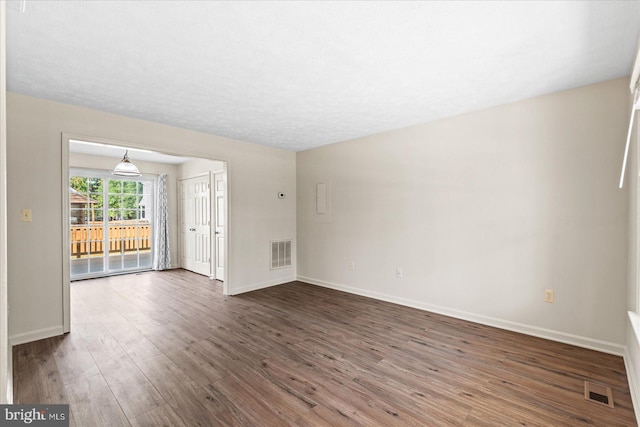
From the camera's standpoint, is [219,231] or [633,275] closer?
[633,275]

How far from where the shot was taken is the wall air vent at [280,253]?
5.21 m

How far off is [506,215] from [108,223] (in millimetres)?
7021

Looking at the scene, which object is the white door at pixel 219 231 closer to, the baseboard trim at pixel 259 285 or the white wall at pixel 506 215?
the baseboard trim at pixel 259 285

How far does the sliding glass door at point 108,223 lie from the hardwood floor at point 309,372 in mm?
2608

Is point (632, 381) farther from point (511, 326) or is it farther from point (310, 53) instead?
point (310, 53)

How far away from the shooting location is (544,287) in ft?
9.65

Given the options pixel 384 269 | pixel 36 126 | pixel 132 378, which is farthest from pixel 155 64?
pixel 384 269

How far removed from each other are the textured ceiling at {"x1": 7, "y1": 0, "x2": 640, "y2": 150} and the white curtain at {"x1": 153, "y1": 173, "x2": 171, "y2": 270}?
11.9ft

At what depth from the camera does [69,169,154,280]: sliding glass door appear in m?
5.74

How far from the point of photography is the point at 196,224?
250 inches

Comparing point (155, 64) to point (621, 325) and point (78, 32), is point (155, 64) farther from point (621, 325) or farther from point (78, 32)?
point (621, 325)

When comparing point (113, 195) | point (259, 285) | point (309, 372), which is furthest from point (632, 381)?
point (113, 195)

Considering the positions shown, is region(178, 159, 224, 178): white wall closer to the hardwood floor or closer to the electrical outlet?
the hardwood floor

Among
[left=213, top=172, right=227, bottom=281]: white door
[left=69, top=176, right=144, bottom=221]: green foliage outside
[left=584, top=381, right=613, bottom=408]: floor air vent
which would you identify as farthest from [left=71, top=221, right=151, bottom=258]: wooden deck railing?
[left=584, top=381, right=613, bottom=408]: floor air vent
